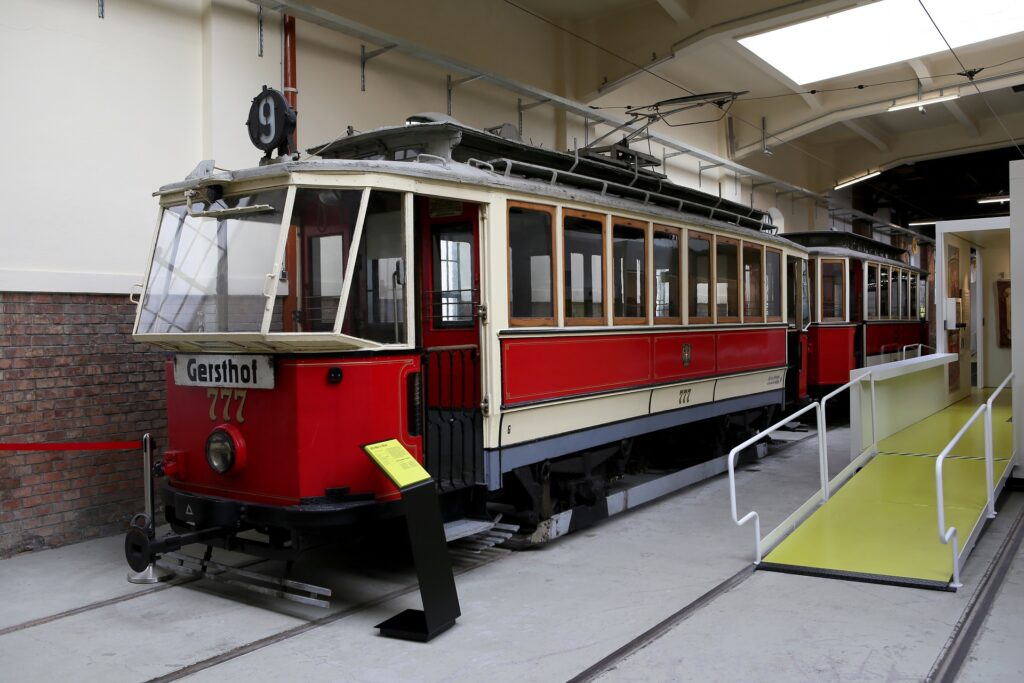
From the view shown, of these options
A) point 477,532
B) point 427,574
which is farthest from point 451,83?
point 427,574

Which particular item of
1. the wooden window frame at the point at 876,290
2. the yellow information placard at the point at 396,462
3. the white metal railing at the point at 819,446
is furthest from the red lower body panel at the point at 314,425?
the wooden window frame at the point at 876,290

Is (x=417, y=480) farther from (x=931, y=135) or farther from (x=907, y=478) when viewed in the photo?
(x=931, y=135)

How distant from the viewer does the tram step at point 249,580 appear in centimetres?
544

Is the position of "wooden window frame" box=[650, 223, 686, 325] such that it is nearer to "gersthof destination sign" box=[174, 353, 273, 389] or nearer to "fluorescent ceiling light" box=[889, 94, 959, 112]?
"gersthof destination sign" box=[174, 353, 273, 389]

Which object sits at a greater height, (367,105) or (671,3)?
(671,3)

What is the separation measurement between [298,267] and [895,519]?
492 cm

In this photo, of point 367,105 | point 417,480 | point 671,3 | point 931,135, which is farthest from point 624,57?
point 931,135

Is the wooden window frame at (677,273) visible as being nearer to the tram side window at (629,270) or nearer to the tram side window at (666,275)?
the tram side window at (666,275)

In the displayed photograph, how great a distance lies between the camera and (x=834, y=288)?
15094mm

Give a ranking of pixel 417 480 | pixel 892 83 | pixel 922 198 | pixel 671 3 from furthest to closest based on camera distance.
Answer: pixel 922 198 < pixel 892 83 < pixel 671 3 < pixel 417 480

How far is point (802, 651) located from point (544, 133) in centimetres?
973

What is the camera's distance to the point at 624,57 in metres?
13.6

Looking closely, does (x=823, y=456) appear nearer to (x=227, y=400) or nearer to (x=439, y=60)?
(x=227, y=400)

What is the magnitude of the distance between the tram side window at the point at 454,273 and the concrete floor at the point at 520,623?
6.15 feet
